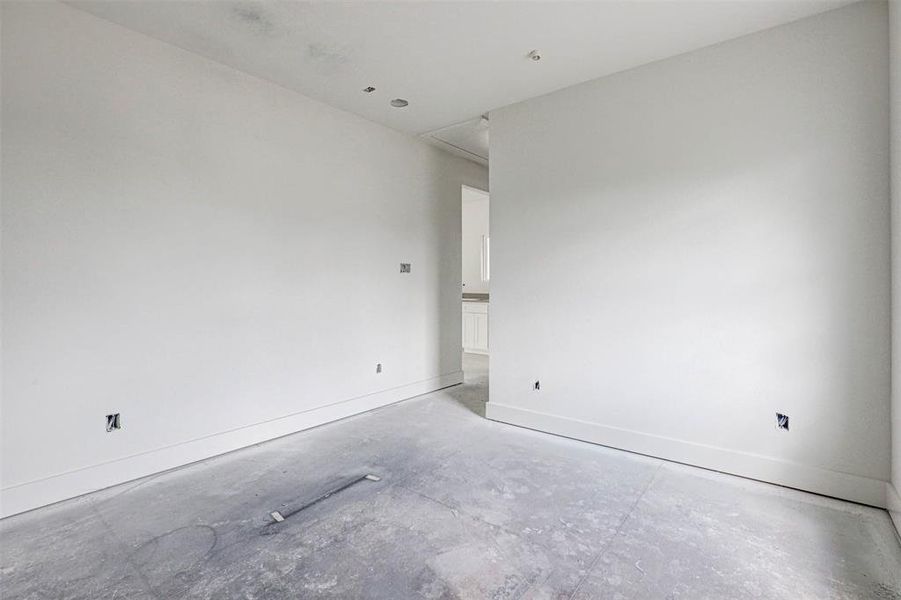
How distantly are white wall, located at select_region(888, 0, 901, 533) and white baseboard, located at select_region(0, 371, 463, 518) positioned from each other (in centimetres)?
385

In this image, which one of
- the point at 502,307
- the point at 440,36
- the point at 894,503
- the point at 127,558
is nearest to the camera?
the point at 127,558

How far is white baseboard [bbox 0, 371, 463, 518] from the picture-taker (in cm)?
238

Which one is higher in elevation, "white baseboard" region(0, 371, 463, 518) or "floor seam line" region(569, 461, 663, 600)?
"white baseboard" region(0, 371, 463, 518)

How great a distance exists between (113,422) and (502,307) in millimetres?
3064

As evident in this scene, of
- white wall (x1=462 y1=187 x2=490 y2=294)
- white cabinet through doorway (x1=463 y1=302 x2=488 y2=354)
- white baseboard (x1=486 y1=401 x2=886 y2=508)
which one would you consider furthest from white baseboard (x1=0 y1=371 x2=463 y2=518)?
white wall (x1=462 y1=187 x2=490 y2=294)

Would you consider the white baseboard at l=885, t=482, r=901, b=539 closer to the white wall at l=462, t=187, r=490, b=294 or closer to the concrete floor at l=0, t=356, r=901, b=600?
the concrete floor at l=0, t=356, r=901, b=600

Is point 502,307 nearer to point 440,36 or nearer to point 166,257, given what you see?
point 440,36

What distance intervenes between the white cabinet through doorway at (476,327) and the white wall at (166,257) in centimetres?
360

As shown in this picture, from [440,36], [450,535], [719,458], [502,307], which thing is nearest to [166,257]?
[440,36]

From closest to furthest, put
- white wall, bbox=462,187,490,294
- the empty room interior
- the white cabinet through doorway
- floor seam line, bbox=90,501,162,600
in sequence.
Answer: floor seam line, bbox=90,501,162,600
the empty room interior
the white cabinet through doorway
white wall, bbox=462,187,490,294

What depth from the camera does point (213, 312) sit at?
3.16 m

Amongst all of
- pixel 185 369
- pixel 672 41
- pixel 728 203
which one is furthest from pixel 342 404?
pixel 672 41

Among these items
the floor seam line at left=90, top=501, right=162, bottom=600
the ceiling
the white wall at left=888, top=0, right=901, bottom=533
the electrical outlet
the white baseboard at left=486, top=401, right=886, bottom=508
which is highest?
the ceiling

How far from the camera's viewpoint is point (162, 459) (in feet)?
9.41
